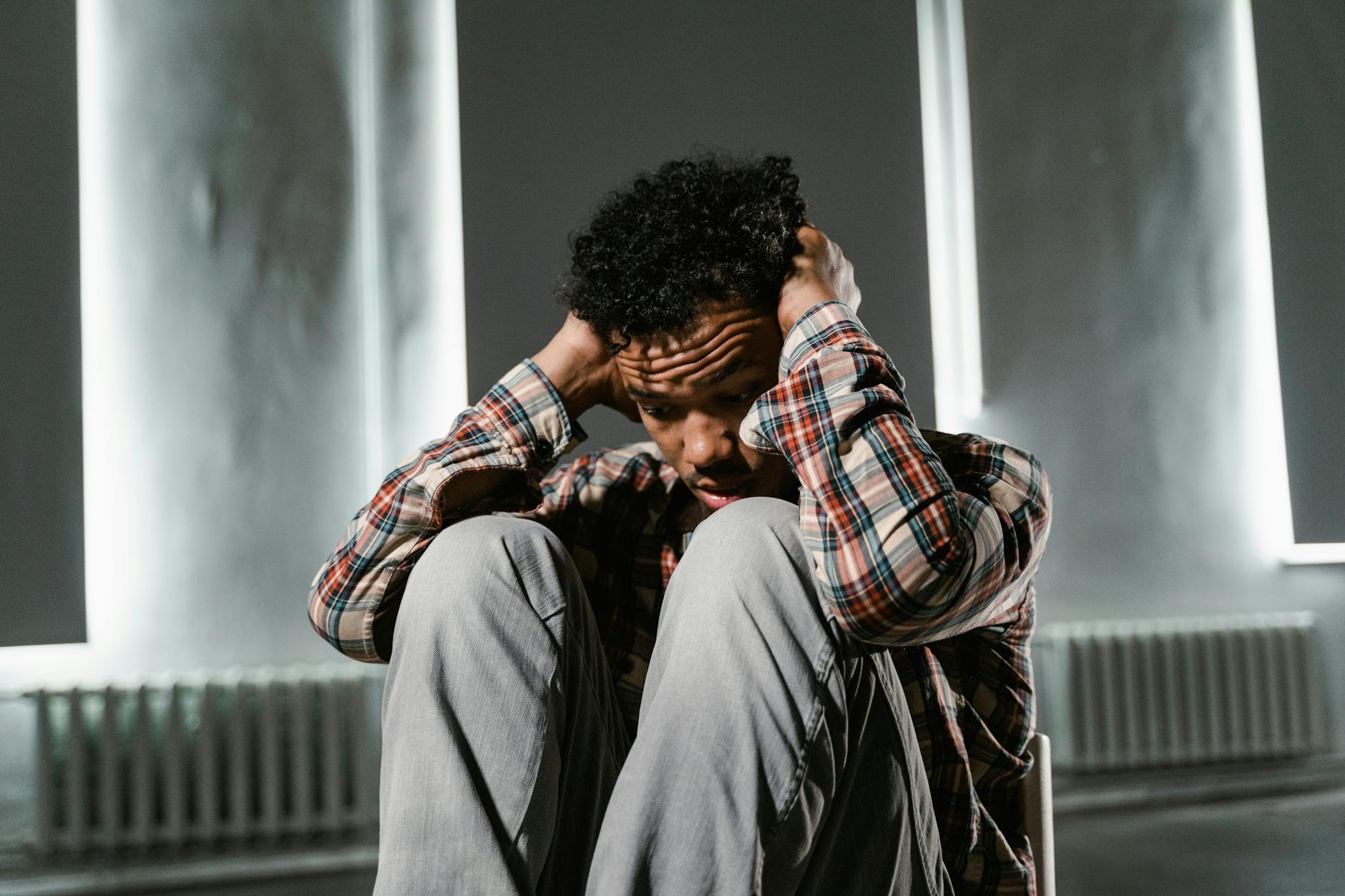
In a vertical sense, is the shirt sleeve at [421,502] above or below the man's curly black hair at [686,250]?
below

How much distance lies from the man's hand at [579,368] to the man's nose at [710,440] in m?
0.12

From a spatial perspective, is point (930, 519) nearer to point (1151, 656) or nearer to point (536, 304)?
point (536, 304)

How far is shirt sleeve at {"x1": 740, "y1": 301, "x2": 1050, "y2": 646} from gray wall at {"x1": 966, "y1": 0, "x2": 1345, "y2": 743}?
2114mm

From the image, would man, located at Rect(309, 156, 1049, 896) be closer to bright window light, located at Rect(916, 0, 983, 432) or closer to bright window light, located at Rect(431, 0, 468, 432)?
bright window light, located at Rect(431, 0, 468, 432)

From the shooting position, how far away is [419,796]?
678 millimetres

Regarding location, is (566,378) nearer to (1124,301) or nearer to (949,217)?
(949,217)

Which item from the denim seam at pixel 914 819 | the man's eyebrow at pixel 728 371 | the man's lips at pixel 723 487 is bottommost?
the denim seam at pixel 914 819

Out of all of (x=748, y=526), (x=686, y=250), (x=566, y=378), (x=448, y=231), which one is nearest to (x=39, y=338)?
(x=448, y=231)

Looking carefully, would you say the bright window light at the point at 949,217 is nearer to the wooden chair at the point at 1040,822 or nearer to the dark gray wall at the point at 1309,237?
the dark gray wall at the point at 1309,237

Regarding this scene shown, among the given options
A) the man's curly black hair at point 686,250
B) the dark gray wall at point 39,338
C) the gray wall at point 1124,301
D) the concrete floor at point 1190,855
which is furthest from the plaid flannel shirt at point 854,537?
the gray wall at point 1124,301

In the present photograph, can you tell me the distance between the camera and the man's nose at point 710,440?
100cm

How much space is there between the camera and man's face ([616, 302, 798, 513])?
0.97 m

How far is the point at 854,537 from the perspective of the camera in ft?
2.28

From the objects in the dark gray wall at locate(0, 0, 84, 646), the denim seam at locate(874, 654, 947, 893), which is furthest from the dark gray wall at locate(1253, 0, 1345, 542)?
the dark gray wall at locate(0, 0, 84, 646)
